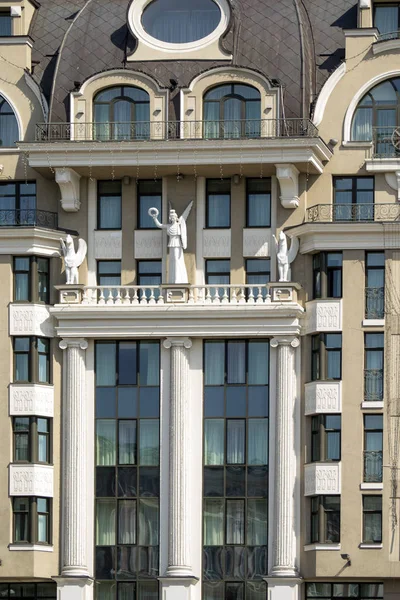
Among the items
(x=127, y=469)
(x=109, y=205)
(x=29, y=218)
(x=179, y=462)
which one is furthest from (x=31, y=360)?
(x=109, y=205)

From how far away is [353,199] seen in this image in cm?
6900

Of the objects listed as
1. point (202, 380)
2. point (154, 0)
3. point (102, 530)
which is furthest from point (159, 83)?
point (102, 530)

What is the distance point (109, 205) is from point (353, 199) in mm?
7014

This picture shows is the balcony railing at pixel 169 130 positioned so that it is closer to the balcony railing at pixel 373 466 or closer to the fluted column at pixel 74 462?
the fluted column at pixel 74 462

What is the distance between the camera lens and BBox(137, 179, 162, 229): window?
2744 inches

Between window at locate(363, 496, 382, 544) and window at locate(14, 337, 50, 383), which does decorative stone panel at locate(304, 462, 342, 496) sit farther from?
window at locate(14, 337, 50, 383)

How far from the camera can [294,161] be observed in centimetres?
6775

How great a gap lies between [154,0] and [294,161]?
255 inches

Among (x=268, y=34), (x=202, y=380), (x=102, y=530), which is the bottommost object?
(x=102, y=530)

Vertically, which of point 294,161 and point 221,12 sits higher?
point 221,12

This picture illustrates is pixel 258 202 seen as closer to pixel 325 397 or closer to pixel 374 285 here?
pixel 374 285

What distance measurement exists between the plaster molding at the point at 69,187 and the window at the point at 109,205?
692mm

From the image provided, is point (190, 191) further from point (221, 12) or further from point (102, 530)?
point (102, 530)

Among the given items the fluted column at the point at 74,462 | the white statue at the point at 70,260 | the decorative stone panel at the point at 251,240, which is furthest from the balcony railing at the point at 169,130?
the fluted column at the point at 74,462
